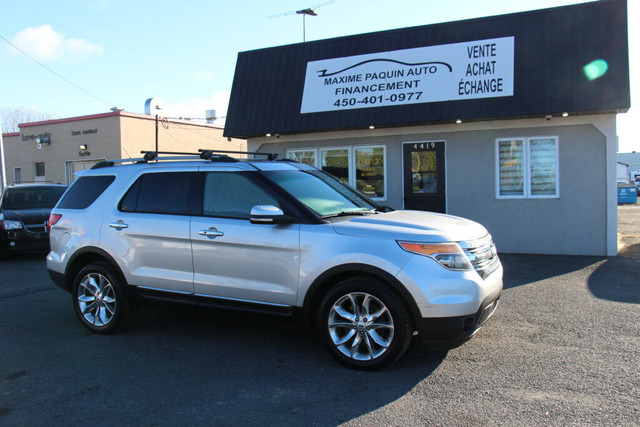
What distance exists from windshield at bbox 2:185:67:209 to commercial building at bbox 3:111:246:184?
456 inches

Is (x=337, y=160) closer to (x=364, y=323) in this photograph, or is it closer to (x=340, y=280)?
(x=340, y=280)

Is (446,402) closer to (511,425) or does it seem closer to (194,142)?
(511,425)

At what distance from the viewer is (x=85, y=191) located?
19.4ft

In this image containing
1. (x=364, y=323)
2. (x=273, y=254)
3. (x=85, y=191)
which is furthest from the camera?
(x=85, y=191)

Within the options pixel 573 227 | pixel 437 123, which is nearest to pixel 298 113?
pixel 437 123

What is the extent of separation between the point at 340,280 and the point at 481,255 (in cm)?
130

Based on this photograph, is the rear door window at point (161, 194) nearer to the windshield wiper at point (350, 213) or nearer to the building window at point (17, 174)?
the windshield wiper at point (350, 213)

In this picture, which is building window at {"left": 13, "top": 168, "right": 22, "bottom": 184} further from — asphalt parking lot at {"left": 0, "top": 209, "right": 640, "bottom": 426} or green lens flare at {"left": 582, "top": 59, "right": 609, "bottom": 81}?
green lens flare at {"left": 582, "top": 59, "right": 609, "bottom": 81}

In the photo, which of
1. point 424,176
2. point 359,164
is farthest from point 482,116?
point 359,164

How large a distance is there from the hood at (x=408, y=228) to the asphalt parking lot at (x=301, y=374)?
117 cm

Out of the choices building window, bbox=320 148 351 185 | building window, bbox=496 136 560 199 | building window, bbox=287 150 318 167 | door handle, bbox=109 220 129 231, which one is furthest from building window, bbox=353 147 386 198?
door handle, bbox=109 220 129 231

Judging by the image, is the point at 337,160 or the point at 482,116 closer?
the point at 482,116

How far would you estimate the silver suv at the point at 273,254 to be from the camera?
13.7 ft

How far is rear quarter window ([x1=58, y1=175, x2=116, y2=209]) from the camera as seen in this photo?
5785 mm
